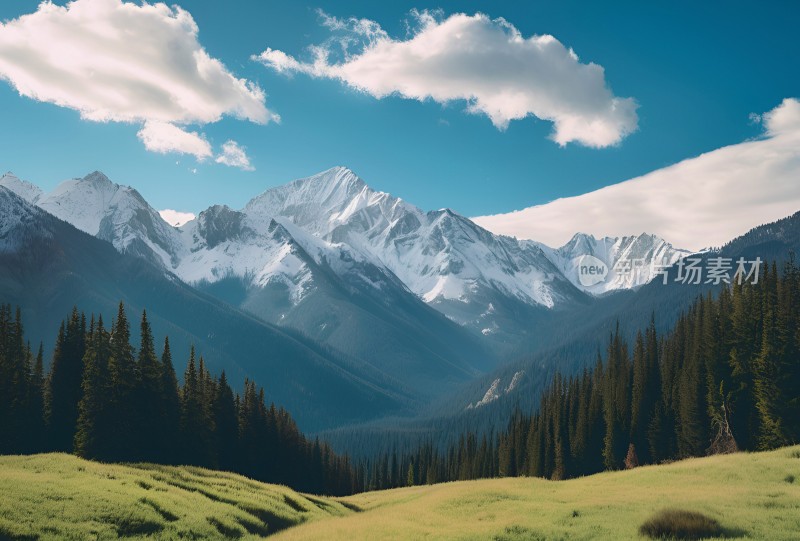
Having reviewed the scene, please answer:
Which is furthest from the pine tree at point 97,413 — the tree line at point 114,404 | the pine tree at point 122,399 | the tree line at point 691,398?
the tree line at point 691,398

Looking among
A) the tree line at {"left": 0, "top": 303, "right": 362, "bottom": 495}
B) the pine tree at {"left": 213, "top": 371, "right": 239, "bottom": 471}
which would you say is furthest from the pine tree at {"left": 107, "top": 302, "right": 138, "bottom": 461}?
the pine tree at {"left": 213, "top": 371, "right": 239, "bottom": 471}

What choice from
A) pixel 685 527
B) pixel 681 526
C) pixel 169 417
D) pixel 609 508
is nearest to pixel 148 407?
pixel 169 417

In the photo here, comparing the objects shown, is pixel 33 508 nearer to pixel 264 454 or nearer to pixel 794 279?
pixel 264 454

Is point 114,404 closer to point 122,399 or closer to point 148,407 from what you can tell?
point 122,399

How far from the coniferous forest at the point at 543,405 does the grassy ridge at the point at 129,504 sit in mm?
12246

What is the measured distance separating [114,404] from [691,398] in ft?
243

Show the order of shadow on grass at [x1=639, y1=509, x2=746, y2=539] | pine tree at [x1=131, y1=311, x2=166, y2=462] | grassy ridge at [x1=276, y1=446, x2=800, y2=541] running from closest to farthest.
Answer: shadow on grass at [x1=639, y1=509, x2=746, y2=539] → grassy ridge at [x1=276, y1=446, x2=800, y2=541] → pine tree at [x1=131, y1=311, x2=166, y2=462]

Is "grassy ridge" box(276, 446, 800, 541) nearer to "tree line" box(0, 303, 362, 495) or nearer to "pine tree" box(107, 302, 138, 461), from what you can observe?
"pine tree" box(107, 302, 138, 461)

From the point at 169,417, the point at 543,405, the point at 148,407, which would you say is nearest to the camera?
the point at 148,407

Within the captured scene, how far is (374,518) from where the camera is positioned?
43.6m

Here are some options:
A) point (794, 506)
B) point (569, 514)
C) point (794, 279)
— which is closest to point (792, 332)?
point (794, 279)

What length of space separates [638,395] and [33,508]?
9194 cm

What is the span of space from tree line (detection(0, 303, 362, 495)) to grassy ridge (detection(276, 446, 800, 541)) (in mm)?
28136

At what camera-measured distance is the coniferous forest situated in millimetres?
64000
